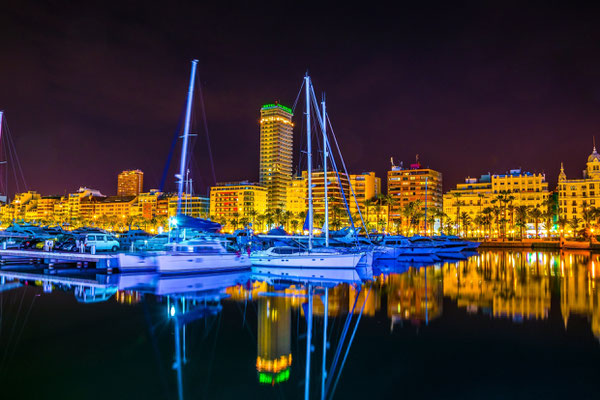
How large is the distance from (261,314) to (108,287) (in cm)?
1313

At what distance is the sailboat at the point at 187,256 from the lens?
35719mm

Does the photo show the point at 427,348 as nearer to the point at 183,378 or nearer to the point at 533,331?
the point at 533,331

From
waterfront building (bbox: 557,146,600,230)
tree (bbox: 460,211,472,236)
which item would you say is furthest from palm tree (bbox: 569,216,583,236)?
tree (bbox: 460,211,472,236)

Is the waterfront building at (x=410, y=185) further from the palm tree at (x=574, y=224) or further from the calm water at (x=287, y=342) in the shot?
the calm water at (x=287, y=342)

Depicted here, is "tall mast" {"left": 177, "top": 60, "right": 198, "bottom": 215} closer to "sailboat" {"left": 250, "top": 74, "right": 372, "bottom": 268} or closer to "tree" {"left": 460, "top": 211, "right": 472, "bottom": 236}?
"sailboat" {"left": 250, "top": 74, "right": 372, "bottom": 268}

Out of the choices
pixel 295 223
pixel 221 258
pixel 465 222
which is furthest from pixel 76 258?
pixel 465 222

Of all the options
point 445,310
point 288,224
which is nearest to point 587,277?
point 445,310

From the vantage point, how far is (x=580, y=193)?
14712 centimetres

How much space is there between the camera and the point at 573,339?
57.7ft

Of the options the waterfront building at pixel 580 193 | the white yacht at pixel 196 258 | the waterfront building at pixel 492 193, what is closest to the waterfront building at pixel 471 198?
the waterfront building at pixel 492 193

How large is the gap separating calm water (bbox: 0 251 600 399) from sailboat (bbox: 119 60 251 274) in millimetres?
5444

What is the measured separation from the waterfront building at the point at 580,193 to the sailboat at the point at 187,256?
135 meters

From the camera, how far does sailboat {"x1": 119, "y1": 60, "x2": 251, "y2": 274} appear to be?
35719 millimetres

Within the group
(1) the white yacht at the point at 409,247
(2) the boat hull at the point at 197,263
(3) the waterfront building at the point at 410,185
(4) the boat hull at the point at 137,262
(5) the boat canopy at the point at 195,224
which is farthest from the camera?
(3) the waterfront building at the point at 410,185
